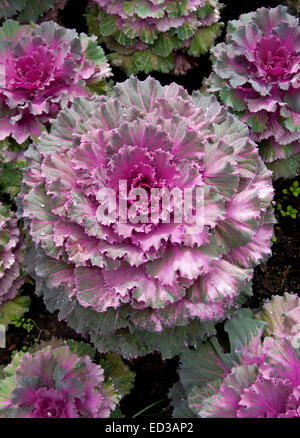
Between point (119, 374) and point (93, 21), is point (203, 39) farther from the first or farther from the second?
point (119, 374)

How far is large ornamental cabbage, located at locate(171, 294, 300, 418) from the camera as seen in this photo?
177 cm

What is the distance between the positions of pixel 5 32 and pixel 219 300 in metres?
1.93

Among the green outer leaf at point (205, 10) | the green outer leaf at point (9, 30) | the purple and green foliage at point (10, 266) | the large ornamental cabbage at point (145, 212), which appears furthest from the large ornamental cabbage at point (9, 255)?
the green outer leaf at point (205, 10)

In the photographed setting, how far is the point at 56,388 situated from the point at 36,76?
1.56m

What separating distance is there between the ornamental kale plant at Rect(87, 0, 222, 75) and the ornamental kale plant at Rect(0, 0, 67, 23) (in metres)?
0.28

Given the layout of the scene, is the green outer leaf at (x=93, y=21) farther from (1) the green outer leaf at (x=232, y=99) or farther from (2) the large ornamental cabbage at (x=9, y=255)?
(2) the large ornamental cabbage at (x=9, y=255)

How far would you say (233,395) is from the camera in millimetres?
1823

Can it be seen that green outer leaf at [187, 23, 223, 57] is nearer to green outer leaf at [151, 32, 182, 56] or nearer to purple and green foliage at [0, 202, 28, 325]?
green outer leaf at [151, 32, 182, 56]

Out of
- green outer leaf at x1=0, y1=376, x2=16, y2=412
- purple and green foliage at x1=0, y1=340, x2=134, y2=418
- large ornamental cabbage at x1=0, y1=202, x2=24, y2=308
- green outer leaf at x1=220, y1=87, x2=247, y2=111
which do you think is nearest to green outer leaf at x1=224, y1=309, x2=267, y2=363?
purple and green foliage at x1=0, y1=340, x2=134, y2=418

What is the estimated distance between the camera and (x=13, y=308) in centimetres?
300

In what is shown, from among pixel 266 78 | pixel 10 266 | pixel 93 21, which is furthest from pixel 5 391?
pixel 93 21

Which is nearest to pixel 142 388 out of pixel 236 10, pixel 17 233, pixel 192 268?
pixel 17 233

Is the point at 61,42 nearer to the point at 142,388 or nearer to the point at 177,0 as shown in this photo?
the point at 177,0

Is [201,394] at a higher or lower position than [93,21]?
lower
